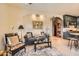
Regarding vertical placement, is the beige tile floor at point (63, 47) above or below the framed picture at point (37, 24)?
below

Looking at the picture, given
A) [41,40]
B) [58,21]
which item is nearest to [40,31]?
[41,40]

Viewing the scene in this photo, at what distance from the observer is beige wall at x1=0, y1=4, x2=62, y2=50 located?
2.45m

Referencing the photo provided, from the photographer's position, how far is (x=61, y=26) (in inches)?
97.1

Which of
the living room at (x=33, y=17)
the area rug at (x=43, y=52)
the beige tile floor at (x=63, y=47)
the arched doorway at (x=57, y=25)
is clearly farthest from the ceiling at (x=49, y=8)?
the area rug at (x=43, y=52)

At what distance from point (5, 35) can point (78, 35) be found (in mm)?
1143

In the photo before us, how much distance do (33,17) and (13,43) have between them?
1.68 feet

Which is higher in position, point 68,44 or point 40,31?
point 40,31

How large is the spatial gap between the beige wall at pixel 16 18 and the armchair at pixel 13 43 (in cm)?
8

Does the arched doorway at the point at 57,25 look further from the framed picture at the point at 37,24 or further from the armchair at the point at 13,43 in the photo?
the armchair at the point at 13,43

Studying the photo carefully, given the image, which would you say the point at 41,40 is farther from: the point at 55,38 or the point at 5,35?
the point at 5,35

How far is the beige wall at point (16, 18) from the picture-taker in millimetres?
2447

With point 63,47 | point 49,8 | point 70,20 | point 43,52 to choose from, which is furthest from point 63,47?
point 49,8

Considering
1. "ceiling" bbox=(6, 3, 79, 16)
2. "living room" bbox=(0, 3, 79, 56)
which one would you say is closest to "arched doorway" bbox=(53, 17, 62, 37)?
"living room" bbox=(0, 3, 79, 56)

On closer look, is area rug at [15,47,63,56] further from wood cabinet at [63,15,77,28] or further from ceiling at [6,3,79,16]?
ceiling at [6,3,79,16]
